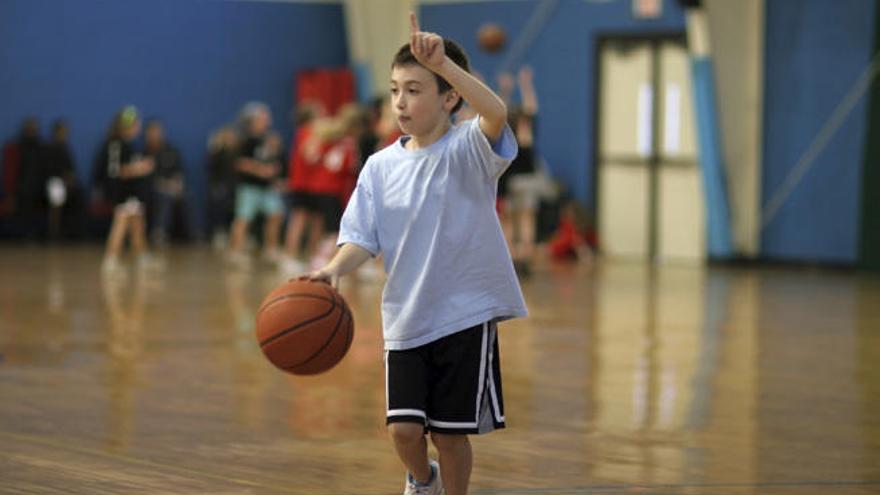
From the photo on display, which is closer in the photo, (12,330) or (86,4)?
(12,330)

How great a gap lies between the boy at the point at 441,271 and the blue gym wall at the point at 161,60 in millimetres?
19038

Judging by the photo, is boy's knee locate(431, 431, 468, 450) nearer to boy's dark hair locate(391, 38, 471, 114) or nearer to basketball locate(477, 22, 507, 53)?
boy's dark hair locate(391, 38, 471, 114)

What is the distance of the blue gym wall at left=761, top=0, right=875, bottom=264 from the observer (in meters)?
19.2

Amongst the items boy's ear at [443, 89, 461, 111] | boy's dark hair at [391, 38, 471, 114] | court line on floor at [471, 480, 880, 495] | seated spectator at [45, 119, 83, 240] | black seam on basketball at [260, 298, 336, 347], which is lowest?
seated spectator at [45, 119, 83, 240]

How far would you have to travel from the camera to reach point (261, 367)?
9.89 meters

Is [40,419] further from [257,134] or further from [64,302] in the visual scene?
[257,134]

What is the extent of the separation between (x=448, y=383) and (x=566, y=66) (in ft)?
56.7

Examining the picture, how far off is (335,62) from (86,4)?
3.76 metres

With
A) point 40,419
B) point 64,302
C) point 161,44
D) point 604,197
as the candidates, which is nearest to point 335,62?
point 161,44

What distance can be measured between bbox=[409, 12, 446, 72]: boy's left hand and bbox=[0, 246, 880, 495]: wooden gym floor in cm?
183

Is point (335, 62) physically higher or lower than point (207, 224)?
higher

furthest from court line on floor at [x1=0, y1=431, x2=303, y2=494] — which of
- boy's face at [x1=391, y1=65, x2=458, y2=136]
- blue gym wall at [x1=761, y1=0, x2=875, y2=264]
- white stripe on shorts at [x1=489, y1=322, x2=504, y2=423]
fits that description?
blue gym wall at [x1=761, y1=0, x2=875, y2=264]

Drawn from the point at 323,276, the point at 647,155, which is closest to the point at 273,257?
the point at 647,155

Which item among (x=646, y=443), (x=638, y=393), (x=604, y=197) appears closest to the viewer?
(x=646, y=443)
